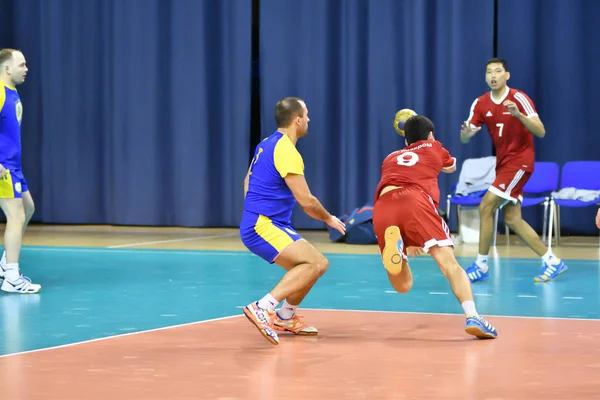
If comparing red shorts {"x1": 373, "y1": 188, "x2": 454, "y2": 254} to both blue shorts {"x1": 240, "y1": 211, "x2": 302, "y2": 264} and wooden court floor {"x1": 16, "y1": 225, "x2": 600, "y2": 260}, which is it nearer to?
blue shorts {"x1": 240, "y1": 211, "x2": 302, "y2": 264}

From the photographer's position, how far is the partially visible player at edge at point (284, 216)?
18.1ft

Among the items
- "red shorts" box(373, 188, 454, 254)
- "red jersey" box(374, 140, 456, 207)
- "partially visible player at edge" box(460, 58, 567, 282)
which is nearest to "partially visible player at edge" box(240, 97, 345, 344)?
"red shorts" box(373, 188, 454, 254)

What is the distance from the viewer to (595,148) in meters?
12.8

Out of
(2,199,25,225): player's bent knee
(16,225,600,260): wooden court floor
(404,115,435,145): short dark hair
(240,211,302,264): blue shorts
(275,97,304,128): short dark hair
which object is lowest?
(16,225,600,260): wooden court floor

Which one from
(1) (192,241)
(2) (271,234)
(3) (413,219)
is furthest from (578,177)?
(2) (271,234)

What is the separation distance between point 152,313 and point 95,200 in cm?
833

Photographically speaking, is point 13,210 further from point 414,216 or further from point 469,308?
point 469,308

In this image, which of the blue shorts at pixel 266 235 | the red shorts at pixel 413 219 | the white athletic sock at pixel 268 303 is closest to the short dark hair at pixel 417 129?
the red shorts at pixel 413 219

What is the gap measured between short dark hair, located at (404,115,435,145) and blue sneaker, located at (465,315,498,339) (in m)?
1.16

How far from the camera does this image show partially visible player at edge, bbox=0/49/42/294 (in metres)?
7.45

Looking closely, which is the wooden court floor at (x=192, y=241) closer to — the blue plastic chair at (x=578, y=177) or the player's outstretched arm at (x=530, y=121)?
the blue plastic chair at (x=578, y=177)

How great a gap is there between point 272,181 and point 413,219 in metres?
0.83

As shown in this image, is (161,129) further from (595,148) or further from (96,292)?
(96,292)

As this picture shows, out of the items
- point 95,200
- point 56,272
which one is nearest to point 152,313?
point 56,272
